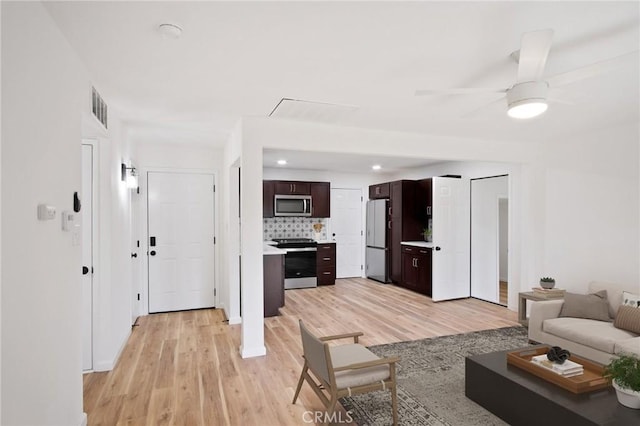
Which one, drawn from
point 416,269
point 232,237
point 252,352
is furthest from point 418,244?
point 252,352

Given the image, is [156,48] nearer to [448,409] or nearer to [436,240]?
[448,409]

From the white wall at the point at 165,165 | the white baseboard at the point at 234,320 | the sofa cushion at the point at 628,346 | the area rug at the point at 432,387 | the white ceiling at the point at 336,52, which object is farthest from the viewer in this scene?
the white wall at the point at 165,165

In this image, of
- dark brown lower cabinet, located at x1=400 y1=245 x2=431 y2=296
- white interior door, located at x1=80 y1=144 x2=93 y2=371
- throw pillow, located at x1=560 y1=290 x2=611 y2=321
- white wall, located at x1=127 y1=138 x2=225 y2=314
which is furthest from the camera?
dark brown lower cabinet, located at x1=400 y1=245 x2=431 y2=296

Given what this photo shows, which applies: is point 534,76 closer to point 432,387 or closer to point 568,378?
point 568,378

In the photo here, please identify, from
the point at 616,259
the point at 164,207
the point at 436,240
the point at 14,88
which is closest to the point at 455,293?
the point at 436,240

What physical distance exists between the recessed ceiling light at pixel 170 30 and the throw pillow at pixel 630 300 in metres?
4.38

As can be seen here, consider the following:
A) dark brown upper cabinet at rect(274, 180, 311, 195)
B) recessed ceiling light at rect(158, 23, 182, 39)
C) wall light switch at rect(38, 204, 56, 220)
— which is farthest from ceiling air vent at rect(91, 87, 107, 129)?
dark brown upper cabinet at rect(274, 180, 311, 195)

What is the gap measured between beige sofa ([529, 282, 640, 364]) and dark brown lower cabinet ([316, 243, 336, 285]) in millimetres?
4226

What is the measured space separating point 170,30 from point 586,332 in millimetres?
4096

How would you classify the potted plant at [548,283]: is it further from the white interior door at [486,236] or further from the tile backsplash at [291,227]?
the tile backsplash at [291,227]

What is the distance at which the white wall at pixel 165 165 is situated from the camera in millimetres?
5219

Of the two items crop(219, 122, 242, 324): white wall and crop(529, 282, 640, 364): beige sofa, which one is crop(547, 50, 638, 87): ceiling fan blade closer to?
crop(529, 282, 640, 364): beige sofa

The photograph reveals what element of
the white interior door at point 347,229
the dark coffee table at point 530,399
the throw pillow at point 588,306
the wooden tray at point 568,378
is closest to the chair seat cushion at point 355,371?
the dark coffee table at point 530,399

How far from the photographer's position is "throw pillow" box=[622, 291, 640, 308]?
3437 mm
